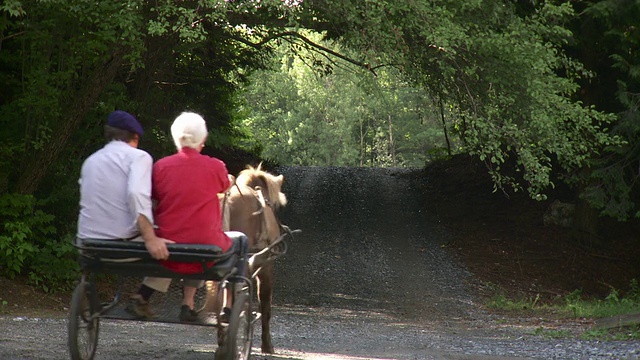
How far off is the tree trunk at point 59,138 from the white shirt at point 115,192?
26.3 ft

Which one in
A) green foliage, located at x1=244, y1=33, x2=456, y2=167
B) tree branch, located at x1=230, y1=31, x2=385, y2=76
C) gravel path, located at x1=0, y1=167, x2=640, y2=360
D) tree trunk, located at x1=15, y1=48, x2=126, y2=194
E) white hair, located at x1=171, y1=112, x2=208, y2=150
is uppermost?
green foliage, located at x1=244, y1=33, x2=456, y2=167

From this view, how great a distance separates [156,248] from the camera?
226 inches

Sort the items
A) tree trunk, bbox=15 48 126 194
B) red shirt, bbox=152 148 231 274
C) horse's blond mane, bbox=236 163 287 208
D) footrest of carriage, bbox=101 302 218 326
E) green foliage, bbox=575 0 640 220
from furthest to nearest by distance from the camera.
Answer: green foliage, bbox=575 0 640 220, tree trunk, bbox=15 48 126 194, horse's blond mane, bbox=236 163 287 208, footrest of carriage, bbox=101 302 218 326, red shirt, bbox=152 148 231 274

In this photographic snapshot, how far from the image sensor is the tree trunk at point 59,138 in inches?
536

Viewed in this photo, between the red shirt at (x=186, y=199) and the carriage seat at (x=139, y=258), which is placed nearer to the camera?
the carriage seat at (x=139, y=258)

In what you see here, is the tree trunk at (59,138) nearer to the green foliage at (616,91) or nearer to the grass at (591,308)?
the grass at (591,308)

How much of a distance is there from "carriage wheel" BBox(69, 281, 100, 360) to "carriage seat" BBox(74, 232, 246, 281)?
0.17 meters

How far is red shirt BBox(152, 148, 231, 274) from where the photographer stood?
5.94 meters

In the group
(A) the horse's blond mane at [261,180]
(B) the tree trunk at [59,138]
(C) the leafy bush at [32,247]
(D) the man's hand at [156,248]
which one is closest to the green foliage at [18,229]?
(C) the leafy bush at [32,247]

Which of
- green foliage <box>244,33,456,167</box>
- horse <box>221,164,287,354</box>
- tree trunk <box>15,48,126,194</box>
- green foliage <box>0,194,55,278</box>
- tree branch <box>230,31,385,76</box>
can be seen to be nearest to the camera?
horse <box>221,164,287,354</box>

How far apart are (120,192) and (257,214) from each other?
6.76 ft

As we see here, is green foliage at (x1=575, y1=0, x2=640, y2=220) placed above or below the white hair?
above

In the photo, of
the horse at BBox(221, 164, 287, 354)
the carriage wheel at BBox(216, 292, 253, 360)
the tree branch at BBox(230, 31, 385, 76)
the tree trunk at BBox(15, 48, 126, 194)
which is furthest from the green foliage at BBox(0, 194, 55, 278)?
the carriage wheel at BBox(216, 292, 253, 360)

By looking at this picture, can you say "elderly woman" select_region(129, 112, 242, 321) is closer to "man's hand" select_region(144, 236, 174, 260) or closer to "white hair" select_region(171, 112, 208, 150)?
"white hair" select_region(171, 112, 208, 150)
